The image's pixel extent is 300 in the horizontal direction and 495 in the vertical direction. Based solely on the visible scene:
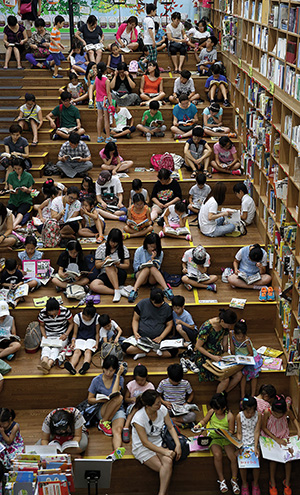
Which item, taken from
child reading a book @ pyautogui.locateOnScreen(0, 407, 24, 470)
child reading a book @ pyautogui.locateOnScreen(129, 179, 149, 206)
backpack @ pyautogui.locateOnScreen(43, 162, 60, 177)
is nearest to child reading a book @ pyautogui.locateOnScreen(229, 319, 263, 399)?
child reading a book @ pyautogui.locateOnScreen(0, 407, 24, 470)

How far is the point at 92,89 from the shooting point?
428 inches

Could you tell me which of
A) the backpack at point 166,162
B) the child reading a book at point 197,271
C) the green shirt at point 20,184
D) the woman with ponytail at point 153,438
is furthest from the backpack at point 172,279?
the green shirt at point 20,184

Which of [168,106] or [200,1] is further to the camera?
[200,1]

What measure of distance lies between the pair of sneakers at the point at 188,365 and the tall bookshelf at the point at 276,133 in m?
0.99

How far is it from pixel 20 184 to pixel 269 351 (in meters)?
4.06

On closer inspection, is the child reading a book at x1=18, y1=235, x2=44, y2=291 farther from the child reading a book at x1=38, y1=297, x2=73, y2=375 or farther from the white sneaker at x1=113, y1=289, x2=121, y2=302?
the white sneaker at x1=113, y1=289, x2=121, y2=302

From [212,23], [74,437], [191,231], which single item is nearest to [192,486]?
[74,437]

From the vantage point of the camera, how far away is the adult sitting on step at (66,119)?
10039mm

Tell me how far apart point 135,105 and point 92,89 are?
0.78 meters

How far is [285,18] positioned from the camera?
665 cm

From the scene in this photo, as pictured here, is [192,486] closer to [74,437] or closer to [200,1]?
[74,437]

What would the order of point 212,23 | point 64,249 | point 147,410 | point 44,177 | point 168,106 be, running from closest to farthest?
point 147,410 < point 64,249 < point 44,177 < point 168,106 < point 212,23

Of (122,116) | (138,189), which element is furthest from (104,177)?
(122,116)

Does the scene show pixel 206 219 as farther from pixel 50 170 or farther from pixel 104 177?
pixel 50 170
